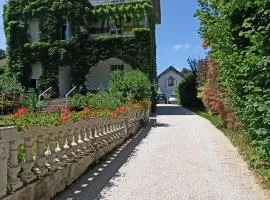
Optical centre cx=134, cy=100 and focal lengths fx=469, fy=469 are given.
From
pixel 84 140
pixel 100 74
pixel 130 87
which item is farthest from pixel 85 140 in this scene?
pixel 100 74

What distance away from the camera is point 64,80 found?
124 ft

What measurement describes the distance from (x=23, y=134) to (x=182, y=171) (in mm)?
4896

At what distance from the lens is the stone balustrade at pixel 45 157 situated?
572 centimetres

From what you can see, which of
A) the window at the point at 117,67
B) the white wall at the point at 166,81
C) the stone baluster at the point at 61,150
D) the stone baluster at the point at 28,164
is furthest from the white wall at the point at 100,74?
the white wall at the point at 166,81

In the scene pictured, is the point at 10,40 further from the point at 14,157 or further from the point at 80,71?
the point at 14,157

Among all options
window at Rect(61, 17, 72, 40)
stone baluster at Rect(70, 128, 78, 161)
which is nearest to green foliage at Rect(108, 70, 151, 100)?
window at Rect(61, 17, 72, 40)

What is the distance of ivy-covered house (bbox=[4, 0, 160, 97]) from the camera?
35781 mm

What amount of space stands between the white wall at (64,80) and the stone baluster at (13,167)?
3148 centimetres

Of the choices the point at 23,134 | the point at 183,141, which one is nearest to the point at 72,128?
the point at 23,134

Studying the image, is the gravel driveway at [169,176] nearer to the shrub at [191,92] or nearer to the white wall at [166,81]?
the shrub at [191,92]

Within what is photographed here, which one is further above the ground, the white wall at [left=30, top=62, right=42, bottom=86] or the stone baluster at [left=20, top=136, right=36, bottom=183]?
the white wall at [left=30, top=62, right=42, bottom=86]

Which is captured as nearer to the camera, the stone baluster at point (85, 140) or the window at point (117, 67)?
the stone baluster at point (85, 140)

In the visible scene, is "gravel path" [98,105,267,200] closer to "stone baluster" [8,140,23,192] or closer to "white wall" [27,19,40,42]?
"stone baluster" [8,140,23,192]

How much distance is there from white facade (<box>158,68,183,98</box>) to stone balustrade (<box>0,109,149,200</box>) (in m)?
85.9
